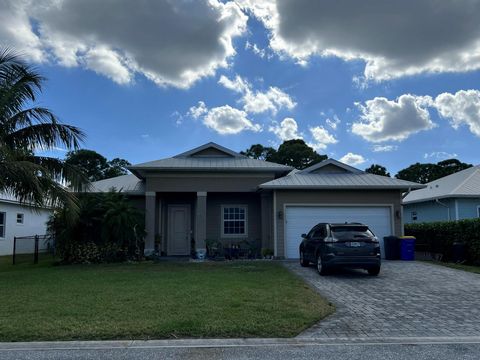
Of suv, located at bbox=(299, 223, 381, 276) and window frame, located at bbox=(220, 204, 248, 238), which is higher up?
window frame, located at bbox=(220, 204, 248, 238)

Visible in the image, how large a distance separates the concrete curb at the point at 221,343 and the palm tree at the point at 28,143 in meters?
7.39

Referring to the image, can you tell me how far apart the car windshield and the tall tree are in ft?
151

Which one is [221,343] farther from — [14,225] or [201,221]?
[14,225]

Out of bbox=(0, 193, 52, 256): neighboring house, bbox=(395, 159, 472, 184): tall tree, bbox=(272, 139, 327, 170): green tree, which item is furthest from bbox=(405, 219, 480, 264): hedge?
bbox=(395, 159, 472, 184): tall tree

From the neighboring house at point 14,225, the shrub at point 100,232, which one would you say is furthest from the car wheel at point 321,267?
the neighboring house at point 14,225

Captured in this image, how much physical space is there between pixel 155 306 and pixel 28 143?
29.4ft

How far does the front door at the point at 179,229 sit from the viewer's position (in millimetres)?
20250

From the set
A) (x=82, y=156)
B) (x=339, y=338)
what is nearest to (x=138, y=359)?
(x=339, y=338)

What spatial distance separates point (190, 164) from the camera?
18.4m

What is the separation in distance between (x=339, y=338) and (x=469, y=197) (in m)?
22.6

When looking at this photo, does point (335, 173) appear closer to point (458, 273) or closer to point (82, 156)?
point (458, 273)

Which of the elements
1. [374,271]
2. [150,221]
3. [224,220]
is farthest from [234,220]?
[374,271]

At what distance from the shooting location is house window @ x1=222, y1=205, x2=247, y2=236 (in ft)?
65.2

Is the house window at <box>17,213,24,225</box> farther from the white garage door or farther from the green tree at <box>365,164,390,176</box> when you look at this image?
the green tree at <box>365,164,390,176</box>
